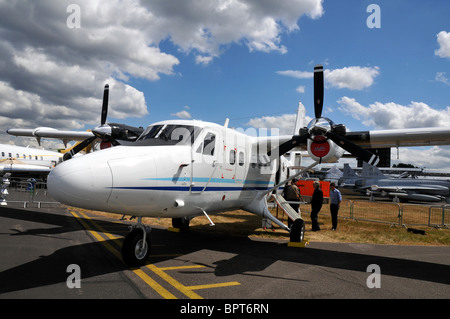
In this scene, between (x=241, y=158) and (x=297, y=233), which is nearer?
(x=241, y=158)

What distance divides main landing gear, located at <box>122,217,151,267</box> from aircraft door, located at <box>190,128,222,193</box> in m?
1.43

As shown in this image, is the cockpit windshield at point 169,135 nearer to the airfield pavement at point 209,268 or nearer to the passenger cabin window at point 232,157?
the passenger cabin window at point 232,157

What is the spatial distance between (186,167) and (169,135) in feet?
2.89

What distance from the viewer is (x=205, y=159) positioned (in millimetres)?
7027

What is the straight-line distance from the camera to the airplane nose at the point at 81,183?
4.79 meters

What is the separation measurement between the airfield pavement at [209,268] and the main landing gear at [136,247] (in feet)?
0.65

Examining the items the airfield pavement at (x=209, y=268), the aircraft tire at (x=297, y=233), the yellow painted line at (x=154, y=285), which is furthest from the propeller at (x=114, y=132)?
the aircraft tire at (x=297, y=233)

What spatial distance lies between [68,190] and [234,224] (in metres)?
9.07

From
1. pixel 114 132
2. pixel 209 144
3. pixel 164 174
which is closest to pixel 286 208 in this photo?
pixel 209 144

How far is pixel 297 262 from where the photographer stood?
23.7ft

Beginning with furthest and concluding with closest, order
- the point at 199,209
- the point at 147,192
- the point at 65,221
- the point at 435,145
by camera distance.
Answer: the point at 65,221 < the point at 435,145 < the point at 199,209 < the point at 147,192

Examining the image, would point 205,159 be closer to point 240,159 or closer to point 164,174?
point 164,174
